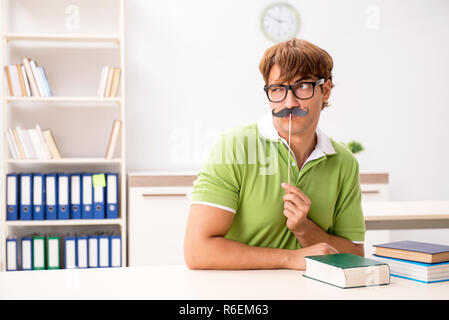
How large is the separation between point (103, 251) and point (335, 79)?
2111 millimetres

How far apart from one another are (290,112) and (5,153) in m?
2.44

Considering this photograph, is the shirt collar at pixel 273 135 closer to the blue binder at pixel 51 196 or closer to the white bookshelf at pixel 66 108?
the white bookshelf at pixel 66 108

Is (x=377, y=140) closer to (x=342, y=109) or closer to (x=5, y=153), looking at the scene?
(x=342, y=109)

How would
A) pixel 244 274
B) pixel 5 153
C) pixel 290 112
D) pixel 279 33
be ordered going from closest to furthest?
pixel 244 274
pixel 290 112
pixel 5 153
pixel 279 33

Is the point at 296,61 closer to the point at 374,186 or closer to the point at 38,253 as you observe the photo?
the point at 374,186

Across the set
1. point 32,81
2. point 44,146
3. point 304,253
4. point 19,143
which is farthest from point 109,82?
point 304,253

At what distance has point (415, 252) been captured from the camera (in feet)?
4.07

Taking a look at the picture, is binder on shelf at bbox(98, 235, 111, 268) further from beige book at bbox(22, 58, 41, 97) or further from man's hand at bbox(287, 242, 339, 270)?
man's hand at bbox(287, 242, 339, 270)

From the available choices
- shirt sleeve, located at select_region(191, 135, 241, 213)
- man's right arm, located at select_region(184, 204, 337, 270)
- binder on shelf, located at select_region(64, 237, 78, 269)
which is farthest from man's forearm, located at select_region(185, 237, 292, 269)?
binder on shelf, located at select_region(64, 237, 78, 269)

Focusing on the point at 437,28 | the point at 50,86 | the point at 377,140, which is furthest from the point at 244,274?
the point at 437,28

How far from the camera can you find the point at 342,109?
3.92 m

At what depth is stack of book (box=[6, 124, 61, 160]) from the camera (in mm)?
3254

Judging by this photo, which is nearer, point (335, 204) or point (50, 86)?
point (335, 204)

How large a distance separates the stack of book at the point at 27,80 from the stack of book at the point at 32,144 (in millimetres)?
220
